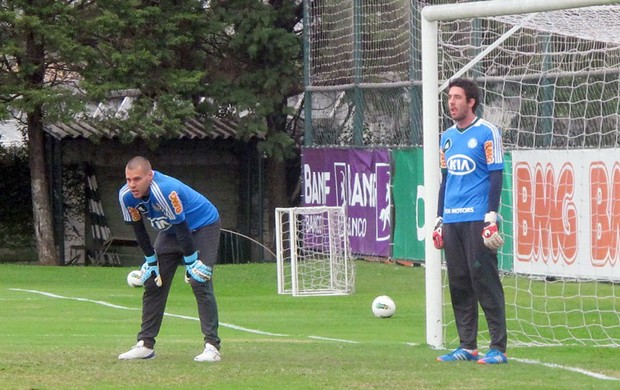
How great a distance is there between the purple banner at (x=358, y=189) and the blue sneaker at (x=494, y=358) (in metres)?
14.5

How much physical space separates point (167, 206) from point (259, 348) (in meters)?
2.17

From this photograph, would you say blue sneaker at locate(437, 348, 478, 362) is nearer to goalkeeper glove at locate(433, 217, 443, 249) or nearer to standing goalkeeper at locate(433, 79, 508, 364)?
standing goalkeeper at locate(433, 79, 508, 364)

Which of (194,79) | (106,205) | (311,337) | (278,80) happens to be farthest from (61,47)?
(311,337)

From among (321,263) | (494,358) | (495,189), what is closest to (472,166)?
(495,189)

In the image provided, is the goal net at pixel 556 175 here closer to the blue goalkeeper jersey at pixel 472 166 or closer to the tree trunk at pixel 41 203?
the blue goalkeeper jersey at pixel 472 166

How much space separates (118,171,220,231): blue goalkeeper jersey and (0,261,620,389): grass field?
1.08m

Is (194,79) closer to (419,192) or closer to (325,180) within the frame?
(325,180)

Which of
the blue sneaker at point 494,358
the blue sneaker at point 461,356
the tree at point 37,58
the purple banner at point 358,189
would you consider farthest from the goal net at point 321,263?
the blue sneaker at point 494,358

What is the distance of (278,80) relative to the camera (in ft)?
96.7

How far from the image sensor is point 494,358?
1007 cm

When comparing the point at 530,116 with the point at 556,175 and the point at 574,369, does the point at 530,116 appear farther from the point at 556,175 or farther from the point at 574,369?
the point at 574,369

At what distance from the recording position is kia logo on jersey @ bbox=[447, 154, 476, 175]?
9953 mm

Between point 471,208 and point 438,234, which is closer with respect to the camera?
point 471,208

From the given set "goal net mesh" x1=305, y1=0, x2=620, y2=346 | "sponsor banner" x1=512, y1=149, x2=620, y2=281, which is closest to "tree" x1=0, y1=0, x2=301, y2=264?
"goal net mesh" x1=305, y1=0, x2=620, y2=346
